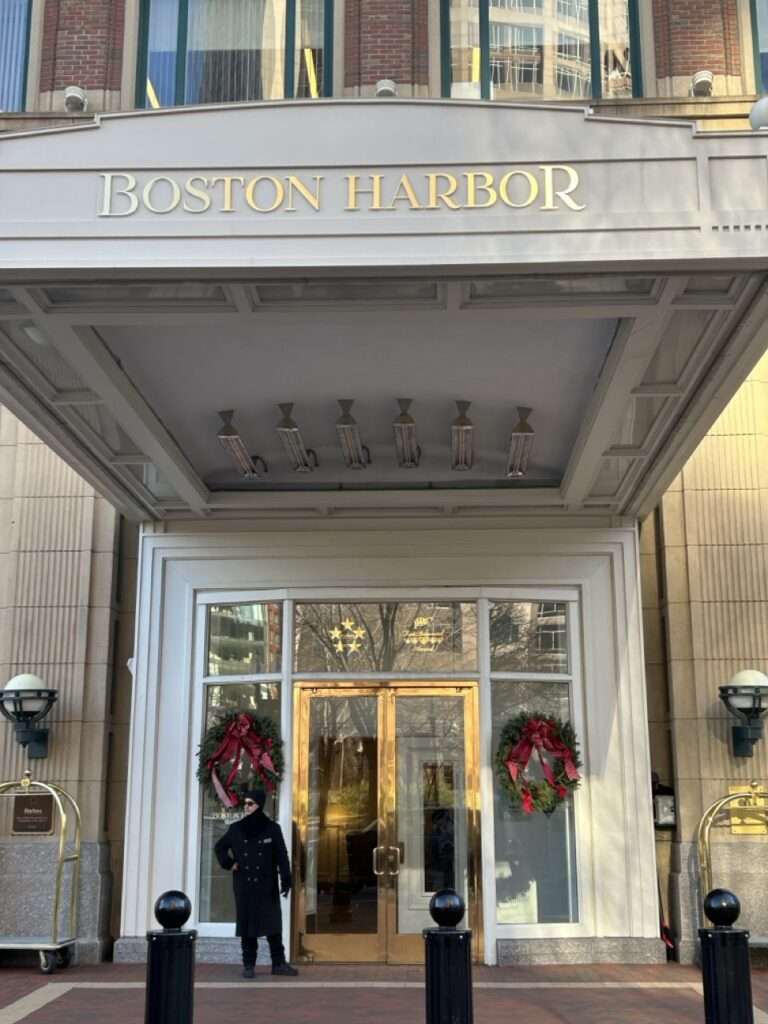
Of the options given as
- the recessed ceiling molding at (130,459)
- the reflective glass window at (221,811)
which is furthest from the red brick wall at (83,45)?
the reflective glass window at (221,811)

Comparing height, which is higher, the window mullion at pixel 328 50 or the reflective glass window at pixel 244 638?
the window mullion at pixel 328 50

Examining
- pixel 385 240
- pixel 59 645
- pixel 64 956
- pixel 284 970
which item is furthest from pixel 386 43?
pixel 64 956

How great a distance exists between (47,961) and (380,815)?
11.2 feet

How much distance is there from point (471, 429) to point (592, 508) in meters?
2.66

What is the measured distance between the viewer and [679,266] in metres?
6.86

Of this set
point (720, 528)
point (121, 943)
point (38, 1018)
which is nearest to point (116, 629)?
point (121, 943)

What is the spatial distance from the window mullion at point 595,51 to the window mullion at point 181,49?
4.77 meters

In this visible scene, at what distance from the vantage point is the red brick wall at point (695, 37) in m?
13.2

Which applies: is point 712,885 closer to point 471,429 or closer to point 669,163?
point 471,429

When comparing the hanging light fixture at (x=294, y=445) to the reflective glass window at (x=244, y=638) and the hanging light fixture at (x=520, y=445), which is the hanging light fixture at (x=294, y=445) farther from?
the hanging light fixture at (x=520, y=445)

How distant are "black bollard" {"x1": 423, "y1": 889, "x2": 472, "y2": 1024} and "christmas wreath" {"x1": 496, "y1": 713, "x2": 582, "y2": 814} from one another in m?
4.84

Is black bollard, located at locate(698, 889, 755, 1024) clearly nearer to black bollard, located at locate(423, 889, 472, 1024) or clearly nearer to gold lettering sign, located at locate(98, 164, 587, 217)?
black bollard, located at locate(423, 889, 472, 1024)

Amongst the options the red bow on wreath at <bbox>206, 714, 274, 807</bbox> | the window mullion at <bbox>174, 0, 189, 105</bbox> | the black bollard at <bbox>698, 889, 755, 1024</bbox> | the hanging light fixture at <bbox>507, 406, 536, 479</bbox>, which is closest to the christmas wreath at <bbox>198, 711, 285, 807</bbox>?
the red bow on wreath at <bbox>206, 714, 274, 807</bbox>

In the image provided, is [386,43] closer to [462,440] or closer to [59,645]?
[462,440]
